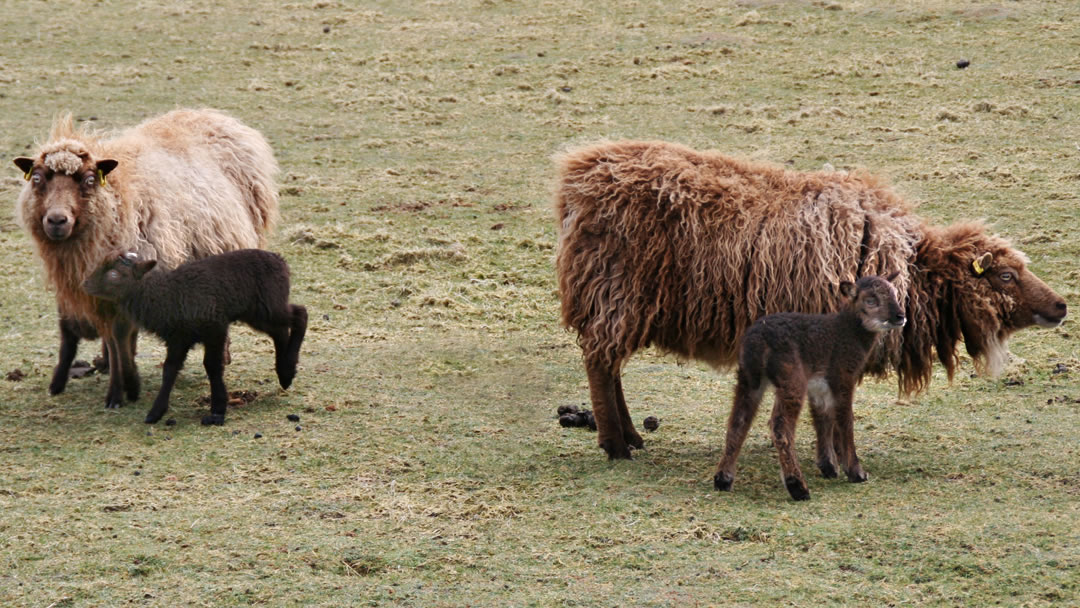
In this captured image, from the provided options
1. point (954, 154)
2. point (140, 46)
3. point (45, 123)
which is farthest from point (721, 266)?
point (140, 46)

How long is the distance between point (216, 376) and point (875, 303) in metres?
4.18

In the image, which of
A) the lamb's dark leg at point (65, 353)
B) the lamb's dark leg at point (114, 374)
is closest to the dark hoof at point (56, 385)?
the lamb's dark leg at point (65, 353)

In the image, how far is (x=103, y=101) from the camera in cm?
1764

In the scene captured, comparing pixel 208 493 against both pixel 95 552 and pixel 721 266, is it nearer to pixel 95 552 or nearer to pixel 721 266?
pixel 95 552

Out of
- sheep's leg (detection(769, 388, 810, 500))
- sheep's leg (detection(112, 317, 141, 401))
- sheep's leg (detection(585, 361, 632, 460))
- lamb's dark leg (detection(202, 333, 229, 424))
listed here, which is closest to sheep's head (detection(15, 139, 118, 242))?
sheep's leg (detection(112, 317, 141, 401))

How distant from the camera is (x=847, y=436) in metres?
7.15

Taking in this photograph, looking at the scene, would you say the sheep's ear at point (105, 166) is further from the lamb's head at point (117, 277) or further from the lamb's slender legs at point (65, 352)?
the lamb's slender legs at point (65, 352)

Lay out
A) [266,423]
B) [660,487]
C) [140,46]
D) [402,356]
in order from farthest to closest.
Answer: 1. [140,46]
2. [402,356]
3. [266,423]
4. [660,487]

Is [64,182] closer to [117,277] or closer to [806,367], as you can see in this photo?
[117,277]

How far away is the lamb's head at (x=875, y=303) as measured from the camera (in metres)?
6.99

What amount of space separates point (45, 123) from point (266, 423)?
392 inches

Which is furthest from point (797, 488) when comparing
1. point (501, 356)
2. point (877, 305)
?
point (501, 356)

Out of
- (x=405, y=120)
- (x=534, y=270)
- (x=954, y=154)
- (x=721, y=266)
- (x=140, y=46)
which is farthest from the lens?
(x=140, y=46)

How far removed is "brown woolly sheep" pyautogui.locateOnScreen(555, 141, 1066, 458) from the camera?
775 cm
